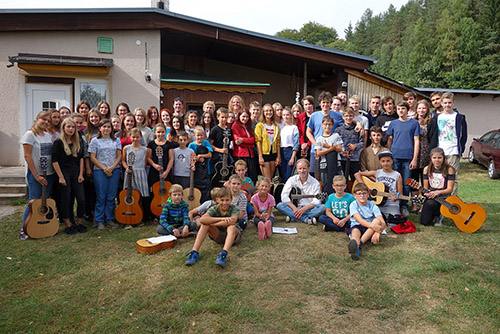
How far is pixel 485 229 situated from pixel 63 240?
20.8ft

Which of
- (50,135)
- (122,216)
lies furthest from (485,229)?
(50,135)

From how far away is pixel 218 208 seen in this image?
15.3 feet

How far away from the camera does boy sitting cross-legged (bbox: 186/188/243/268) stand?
4.41 metres

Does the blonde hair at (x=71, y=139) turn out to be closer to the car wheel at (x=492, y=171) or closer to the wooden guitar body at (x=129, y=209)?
the wooden guitar body at (x=129, y=209)

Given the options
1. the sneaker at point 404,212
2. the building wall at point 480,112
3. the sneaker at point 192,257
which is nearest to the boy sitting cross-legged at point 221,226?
the sneaker at point 192,257

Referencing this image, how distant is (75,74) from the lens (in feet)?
32.1

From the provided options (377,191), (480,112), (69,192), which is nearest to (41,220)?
(69,192)

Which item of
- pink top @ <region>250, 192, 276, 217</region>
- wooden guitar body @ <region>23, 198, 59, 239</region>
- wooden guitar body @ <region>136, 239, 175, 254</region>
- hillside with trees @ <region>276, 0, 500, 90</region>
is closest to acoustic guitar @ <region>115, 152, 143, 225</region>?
wooden guitar body @ <region>23, 198, 59, 239</region>

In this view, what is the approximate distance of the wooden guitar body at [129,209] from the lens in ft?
19.1

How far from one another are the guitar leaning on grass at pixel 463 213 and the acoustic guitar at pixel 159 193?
14.1ft

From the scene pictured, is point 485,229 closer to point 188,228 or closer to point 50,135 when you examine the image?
point 188,228

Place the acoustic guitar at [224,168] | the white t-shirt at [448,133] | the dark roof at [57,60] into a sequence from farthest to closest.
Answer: the dark roof at [57,60] → the acoustic guitar at [224,168] → the white t-shirt at [448,133]

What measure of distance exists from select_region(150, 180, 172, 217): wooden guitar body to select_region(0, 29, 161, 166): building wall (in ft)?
16.2

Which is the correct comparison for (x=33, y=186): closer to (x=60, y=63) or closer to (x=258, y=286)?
(x=258, y=286)
